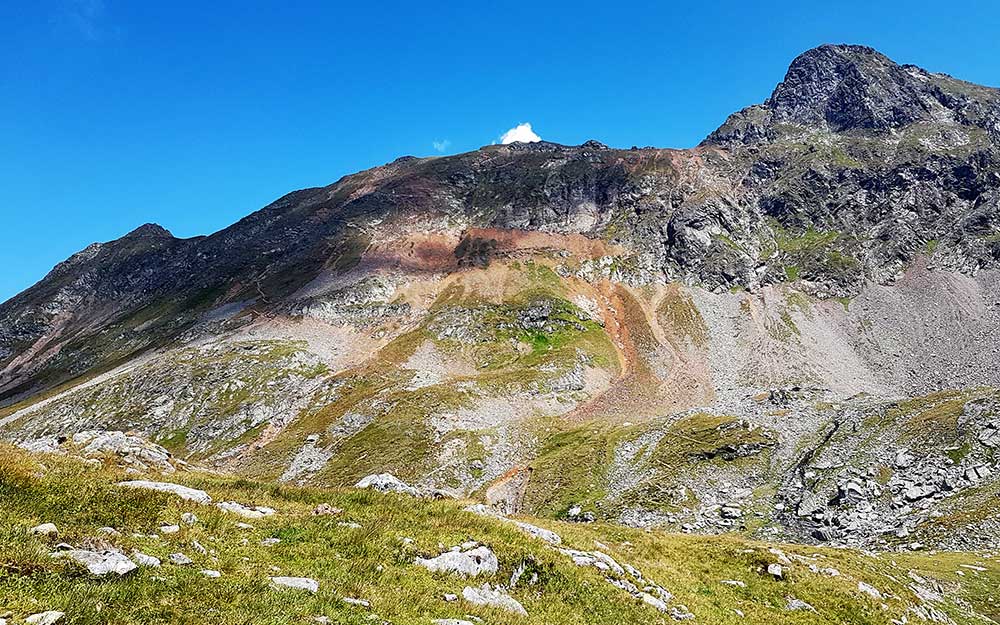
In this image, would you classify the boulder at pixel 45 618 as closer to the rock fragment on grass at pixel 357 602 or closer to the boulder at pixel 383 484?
the rock fragment on grass at pixel 357 602

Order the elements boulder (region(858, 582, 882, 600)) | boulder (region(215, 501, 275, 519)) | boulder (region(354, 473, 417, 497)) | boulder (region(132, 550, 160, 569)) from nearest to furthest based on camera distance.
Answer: boulder (region(132, 550, 160, 569)), boulder (region(215, 501, 275, 519)), boulder (region(858, 582, 882, 600)), boulder (region(354, 473, 417, 497))

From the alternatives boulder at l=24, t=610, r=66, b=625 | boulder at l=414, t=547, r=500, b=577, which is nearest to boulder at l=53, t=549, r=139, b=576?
boulder at l=24, t=610, r=66, b=625

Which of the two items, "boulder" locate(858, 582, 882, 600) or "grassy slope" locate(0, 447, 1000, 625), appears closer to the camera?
"grassy slope" locate(0, 447, 1000, 625)

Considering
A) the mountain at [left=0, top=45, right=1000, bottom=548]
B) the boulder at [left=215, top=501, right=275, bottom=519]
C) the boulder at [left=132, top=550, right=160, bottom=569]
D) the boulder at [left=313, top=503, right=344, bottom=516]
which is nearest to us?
the boulder at [left=132, top=550, right=160, bottom=569]

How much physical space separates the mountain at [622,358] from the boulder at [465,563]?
20.9m

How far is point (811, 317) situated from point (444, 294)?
99627mm

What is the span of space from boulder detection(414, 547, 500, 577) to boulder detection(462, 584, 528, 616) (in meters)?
0.66

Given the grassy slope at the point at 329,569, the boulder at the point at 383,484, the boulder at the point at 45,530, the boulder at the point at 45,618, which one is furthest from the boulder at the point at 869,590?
the boulder at the point at 45,530

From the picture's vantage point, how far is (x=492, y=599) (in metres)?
13.0

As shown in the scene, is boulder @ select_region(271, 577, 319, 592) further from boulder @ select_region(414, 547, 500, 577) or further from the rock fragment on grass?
boulder @ select_region(414, 547, 500, 577)

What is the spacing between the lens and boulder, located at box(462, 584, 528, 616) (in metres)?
12.6

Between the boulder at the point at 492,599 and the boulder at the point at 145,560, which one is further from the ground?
the boulder at the point at 145,560

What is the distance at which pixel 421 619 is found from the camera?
1045cm

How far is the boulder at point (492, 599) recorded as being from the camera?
12586mm
